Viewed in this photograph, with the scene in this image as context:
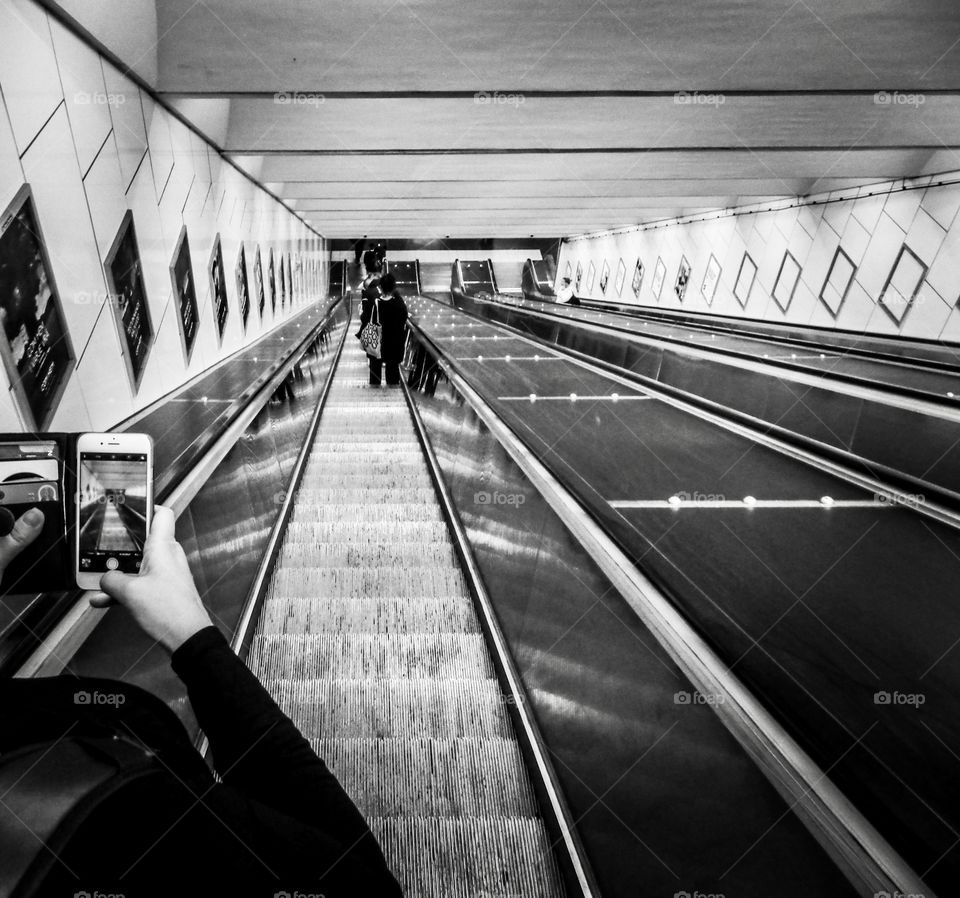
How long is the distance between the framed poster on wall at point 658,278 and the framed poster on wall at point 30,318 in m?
15.6

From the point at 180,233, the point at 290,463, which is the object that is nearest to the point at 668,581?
the point at 290,463

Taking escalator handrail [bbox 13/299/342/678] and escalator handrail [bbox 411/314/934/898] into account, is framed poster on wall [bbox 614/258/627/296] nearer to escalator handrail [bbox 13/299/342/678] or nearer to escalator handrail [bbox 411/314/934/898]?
escalator handrail [bbox 13/299/342/678]

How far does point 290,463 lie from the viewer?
4.77 metres

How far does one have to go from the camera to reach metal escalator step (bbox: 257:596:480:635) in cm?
290

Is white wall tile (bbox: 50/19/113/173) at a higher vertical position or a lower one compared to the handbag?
higher

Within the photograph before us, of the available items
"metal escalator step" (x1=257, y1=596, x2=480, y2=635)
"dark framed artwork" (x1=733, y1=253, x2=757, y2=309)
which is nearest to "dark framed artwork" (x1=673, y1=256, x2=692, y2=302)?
"dark framed artwork" (x1=733, y1=253, x2=757, y2=309)

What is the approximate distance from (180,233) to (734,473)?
16.0 feet

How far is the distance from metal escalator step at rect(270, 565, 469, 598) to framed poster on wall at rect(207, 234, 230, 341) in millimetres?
4123

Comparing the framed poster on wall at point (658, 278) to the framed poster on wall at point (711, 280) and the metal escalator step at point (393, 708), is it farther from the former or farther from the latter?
the metal escalator step at point (393, 708)

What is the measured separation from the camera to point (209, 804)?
1.80 ft

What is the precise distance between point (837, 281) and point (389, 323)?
7161mm

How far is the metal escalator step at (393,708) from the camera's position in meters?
2.28

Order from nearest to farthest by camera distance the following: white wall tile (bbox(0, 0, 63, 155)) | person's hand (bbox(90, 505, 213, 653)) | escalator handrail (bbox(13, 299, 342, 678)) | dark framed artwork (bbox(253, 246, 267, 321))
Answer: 1. person's hand (bbox(90, 505, 213, 653))
2. escalator handrail (bbox(13, 299, 342, 678))
3. white wall tile (bbox(0, 0, 63, 155))
4. dark framed artwork (bbox(253, 246, 267, 321))

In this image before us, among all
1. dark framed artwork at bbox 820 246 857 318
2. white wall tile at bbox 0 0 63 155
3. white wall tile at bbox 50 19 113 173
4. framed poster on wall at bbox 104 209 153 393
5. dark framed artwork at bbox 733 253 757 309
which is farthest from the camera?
dark framed artwork at bbox 733 253 757 309
